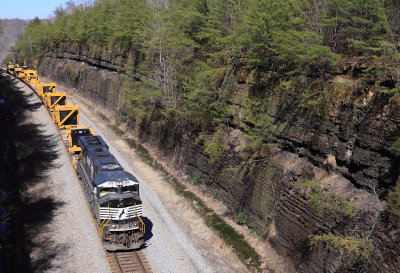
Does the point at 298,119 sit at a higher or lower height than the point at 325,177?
higher

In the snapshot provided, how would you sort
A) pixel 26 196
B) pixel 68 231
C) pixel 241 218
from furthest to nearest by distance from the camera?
pixel 26 196 < pixel 241 218 < pixel 68 231

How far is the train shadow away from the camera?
1598 cm

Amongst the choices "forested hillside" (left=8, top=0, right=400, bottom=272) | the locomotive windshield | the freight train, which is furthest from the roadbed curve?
"forested hillside" (left=8, top=0, right=400, bottom=272)

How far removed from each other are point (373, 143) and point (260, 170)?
719cm

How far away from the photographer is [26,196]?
21.7 m

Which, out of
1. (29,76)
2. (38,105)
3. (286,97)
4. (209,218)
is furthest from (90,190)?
(29,76)

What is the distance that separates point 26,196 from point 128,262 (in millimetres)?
10028

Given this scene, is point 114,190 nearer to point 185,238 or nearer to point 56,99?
point 185,238

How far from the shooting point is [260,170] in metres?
20.1

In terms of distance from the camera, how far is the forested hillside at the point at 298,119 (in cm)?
1386

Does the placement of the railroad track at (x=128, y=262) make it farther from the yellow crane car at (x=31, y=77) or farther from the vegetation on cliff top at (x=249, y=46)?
the yellow crane car at (x=31, y=77)

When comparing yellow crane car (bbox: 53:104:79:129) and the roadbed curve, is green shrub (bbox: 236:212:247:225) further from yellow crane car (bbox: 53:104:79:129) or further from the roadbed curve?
yellow crane car (bbox: 53:104:79:129)

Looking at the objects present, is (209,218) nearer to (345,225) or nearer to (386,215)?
(345,225)

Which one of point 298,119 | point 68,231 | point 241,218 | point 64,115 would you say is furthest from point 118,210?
point 64,115
